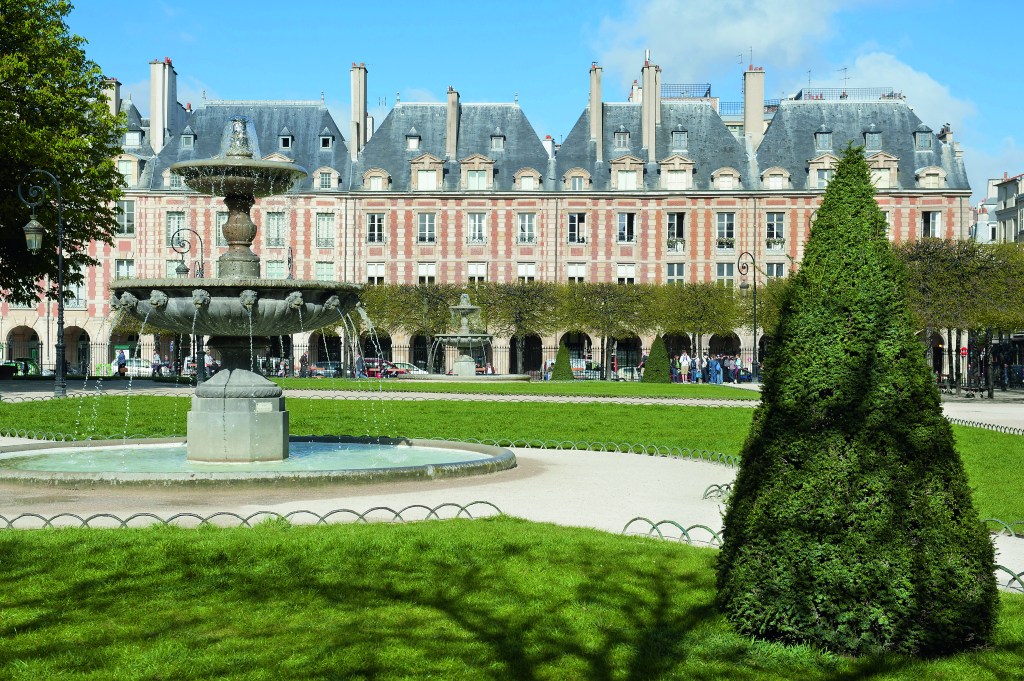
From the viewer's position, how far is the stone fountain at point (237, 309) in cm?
1052

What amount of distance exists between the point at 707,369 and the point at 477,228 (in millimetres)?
13828

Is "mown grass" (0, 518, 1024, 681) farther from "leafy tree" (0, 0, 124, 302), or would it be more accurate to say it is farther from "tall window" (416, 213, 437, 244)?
"tall window" (416, 213, 437, 244)

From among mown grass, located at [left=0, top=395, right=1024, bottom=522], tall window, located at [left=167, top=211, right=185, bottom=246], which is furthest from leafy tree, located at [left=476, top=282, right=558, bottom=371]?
mown grass, located at [left=0, top=395, right=1024, bottom=522]

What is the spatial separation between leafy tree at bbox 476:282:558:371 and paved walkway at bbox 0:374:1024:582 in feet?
118

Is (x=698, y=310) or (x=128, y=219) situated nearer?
(x=698, y=310)

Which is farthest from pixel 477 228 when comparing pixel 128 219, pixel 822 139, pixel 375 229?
pixel 822 139

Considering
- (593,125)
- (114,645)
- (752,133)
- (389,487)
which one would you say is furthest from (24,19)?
(752,133)

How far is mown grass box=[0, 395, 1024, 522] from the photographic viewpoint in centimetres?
1532

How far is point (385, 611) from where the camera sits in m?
5.32

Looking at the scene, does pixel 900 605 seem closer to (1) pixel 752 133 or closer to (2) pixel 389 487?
(2) pixel 389 487

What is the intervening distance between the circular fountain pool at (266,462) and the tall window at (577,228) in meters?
38.3

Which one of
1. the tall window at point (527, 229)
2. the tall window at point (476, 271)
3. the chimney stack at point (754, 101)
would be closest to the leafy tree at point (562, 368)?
the tall window at point (476, 271)

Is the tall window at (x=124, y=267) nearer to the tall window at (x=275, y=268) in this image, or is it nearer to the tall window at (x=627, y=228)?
the tall window at (x=275, y=268)

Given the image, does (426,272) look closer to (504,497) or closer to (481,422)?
(481,422)
